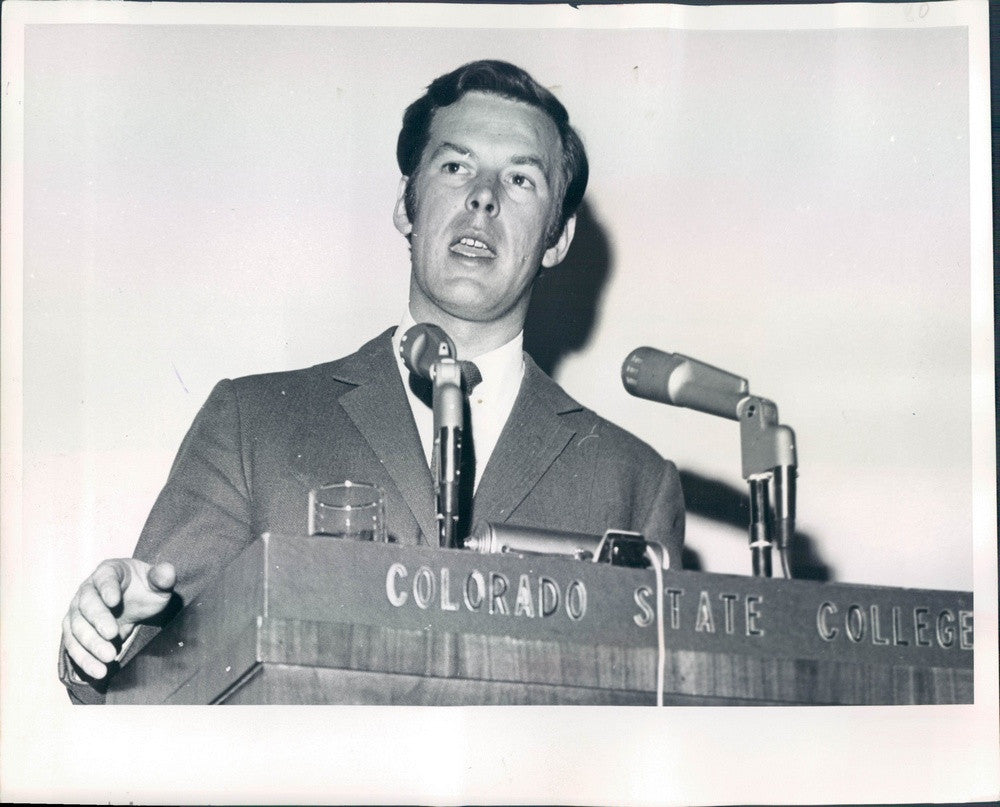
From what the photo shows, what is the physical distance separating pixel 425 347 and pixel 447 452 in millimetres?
276

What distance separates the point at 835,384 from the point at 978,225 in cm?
45

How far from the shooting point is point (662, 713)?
122 inches

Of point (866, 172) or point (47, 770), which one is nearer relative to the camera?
point (47, 770)

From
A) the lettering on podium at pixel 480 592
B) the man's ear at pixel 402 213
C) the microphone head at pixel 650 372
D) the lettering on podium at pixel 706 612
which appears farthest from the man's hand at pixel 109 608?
the microphone head at pixel 650 372

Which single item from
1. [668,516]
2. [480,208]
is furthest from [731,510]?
[480,208]

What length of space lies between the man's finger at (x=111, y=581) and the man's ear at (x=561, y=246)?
3.58 feet

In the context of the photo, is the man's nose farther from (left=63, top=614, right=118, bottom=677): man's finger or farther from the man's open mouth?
(left=63, top=614, right=118, bottom=677): man's finger

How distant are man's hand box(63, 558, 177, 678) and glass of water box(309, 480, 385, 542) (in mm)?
313

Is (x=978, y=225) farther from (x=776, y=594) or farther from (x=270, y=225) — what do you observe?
(x=270, y=225)

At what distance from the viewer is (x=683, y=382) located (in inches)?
126

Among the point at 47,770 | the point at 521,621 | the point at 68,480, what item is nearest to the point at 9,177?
the point at 68,480

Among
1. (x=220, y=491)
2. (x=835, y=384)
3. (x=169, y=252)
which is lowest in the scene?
(x=220, y=491)

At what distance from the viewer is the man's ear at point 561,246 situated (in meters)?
3.41

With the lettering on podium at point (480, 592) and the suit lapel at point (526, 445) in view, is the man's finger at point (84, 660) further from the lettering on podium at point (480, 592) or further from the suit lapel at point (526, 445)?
the suit lapel at point (526, 445)
